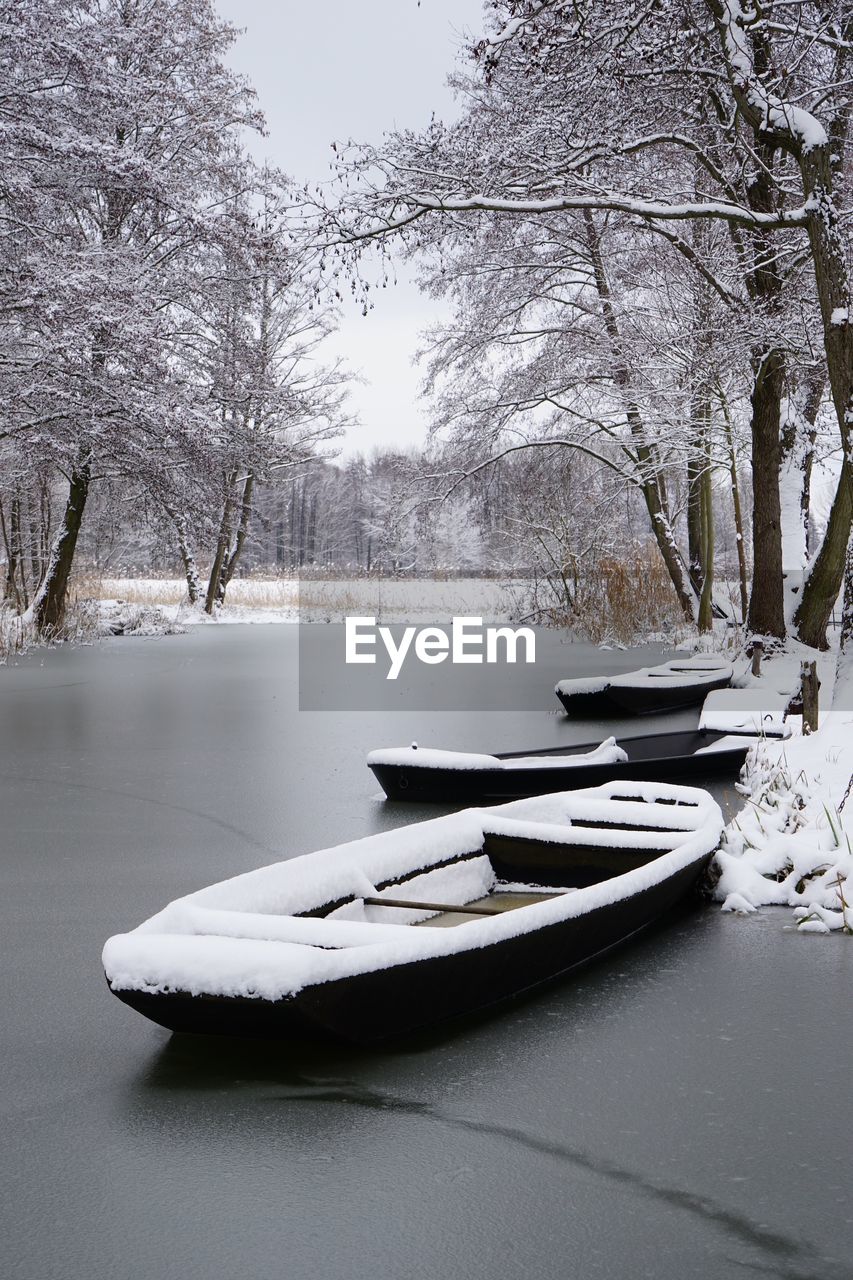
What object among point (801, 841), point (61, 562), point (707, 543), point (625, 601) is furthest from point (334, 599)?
point (801, 841)

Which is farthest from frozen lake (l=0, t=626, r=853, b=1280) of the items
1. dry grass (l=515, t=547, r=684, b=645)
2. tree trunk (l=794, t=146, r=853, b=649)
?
dry grass (l=515, t=547, r=684, b=645)

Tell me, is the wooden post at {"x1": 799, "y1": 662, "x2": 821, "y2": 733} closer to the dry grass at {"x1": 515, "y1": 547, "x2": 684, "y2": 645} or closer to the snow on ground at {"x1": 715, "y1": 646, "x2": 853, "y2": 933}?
the snow on ground at {"x1": 715, "y1": 646, "x2": 853, "y2": 933}

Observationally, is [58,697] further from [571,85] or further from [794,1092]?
[794,1092]

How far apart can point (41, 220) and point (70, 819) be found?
9.91 m

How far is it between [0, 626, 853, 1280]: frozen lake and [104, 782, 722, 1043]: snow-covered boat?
160mm

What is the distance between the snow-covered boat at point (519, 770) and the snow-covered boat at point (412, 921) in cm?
155

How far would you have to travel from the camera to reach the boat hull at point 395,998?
2.94m

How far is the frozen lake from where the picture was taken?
7.63 feet

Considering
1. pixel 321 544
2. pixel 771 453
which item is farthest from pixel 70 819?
A: pixel 321 544

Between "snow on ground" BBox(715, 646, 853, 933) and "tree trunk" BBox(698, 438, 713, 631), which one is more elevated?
"tree trunk" BBox(698, 438, 713, 631)

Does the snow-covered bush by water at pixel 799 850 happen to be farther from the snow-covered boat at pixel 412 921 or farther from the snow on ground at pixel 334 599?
the snow on ground at pixel 334 599

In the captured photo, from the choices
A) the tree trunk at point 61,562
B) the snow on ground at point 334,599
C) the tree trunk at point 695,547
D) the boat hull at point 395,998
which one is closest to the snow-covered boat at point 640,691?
the boat hull at point 395,998

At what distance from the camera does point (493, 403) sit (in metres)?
18.3

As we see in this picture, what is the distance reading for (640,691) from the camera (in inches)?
421
